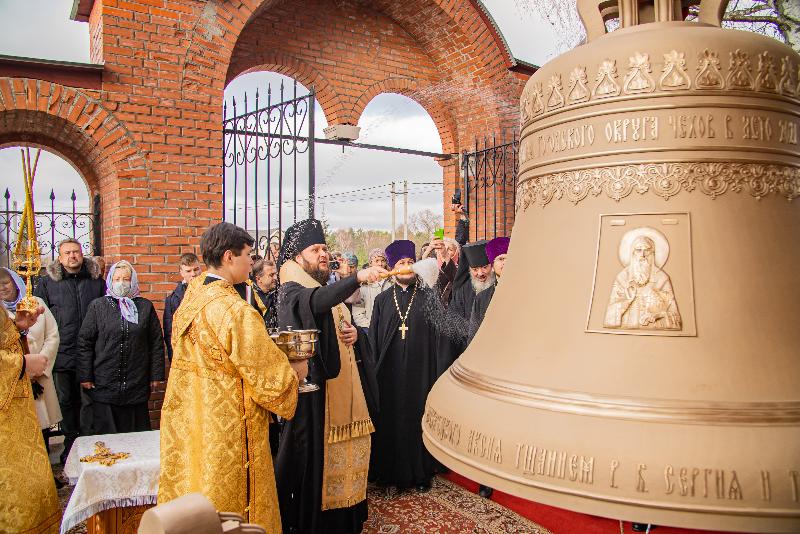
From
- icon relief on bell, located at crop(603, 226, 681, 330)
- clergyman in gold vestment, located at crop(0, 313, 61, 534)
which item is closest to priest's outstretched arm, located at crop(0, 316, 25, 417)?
clergyman in gold vestment, located at crop(0, 313, 61, 534)

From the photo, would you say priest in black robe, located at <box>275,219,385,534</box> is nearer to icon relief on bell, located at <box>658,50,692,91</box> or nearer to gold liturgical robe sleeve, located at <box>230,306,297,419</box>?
gold liturgical robe sleeve, located at <box>230,306,297,419</box>

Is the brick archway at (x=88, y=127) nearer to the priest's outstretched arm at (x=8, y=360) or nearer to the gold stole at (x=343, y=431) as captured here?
the priest's outstretched arm at (x=8, y=360)

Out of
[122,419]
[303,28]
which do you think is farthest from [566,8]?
[122,419]

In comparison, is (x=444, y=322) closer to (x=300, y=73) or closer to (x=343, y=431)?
(x=343, y=431)

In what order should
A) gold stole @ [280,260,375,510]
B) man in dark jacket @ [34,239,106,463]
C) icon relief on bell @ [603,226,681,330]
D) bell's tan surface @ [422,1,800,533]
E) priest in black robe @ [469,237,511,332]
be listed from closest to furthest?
bell's tan surface @ [422,1,800,533], icon relief on bell @ [603,226,681,330], gold stole @ [280,260,375,510], priest in black robe @ [469,237,511,332], man in dark jacket @ [34,239,106,463]

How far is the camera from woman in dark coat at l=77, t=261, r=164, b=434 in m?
4.95

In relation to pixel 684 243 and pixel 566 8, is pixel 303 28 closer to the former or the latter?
pixel 566 8

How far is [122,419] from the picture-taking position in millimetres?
5051

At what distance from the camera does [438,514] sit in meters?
4.43

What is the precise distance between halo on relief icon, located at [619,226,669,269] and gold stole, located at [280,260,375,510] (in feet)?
9.83

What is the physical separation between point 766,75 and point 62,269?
19.6ft

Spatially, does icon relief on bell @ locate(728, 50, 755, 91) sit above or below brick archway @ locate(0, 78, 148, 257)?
below

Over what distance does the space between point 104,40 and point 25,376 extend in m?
3.46

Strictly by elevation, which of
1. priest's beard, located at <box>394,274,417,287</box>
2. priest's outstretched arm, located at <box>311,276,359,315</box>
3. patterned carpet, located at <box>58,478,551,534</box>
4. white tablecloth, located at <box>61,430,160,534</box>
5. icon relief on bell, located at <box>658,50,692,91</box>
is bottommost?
patterned carpet, located at <box>58,478,551,534</box>
